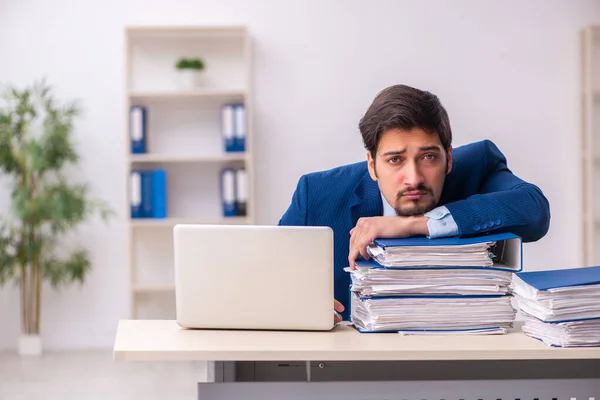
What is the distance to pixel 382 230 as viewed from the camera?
73.2 inches

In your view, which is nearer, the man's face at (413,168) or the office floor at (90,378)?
the man's face at (413,168)

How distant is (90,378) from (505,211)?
3057 millimetres

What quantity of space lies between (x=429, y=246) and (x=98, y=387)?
2929mm

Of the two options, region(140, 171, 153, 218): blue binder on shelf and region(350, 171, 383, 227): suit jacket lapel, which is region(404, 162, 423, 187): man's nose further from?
region(140, 171, 153, 218): blue binder on shelf

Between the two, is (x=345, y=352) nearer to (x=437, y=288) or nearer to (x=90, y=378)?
(x=437, y=288)

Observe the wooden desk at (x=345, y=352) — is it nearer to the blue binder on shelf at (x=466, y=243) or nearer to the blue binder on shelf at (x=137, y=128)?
the blue binder on shelf at (x=466, y=243)

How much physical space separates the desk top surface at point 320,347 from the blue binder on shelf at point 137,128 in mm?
3264

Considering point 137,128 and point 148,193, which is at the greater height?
point 137,128

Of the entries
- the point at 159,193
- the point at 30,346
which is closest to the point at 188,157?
the point at 159,193

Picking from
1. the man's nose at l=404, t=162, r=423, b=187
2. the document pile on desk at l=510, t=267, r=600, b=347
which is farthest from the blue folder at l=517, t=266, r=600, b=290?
the man's nose at l=404, t=162, r=423, b=187

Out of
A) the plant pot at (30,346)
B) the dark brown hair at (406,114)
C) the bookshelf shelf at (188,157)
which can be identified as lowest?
the plant pot at (30,346)

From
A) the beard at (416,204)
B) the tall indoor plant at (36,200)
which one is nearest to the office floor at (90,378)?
the tall indoor plant at (36,200)

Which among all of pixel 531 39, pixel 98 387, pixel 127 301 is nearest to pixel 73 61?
pixel 127 301

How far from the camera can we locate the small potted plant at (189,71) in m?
4.89
